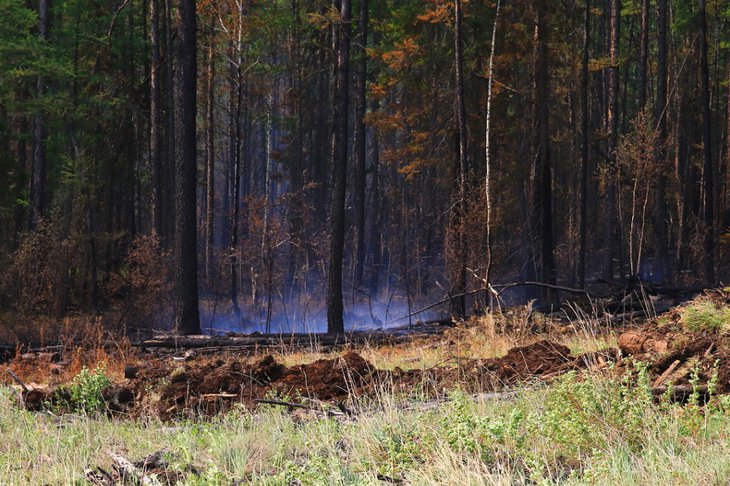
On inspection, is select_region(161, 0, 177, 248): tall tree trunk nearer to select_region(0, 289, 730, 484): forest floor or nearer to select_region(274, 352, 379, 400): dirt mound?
select_region(0, 289, 730, 484): forest floor

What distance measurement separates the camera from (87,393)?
7230 mm

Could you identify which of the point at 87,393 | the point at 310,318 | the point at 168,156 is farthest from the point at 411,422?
the point at 168,156

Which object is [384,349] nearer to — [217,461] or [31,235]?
[217,461]

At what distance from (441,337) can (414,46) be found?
11471 millimetres

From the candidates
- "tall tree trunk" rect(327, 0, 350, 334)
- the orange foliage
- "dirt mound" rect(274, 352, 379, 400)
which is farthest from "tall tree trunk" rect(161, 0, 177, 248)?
"dirt mound" rect(274, 352, 379, 400)

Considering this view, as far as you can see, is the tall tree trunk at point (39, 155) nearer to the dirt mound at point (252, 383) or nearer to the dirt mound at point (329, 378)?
the dirt mound at point (252, 383)

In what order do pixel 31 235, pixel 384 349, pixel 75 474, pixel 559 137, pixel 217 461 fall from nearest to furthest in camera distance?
pixel 75 474
pixel 217 461
pixel 384 349
pixel 31 235
pixel 559 137

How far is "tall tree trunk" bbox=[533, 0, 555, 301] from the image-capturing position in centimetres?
2062

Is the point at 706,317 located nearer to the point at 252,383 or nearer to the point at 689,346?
the point at 689,346

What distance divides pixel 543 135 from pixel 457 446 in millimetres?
16940

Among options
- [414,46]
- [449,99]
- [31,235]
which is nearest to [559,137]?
[449,99]

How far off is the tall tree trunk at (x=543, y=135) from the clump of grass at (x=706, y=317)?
12.2 meters

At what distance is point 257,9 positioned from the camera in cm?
3069

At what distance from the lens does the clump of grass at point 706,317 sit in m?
7.67
